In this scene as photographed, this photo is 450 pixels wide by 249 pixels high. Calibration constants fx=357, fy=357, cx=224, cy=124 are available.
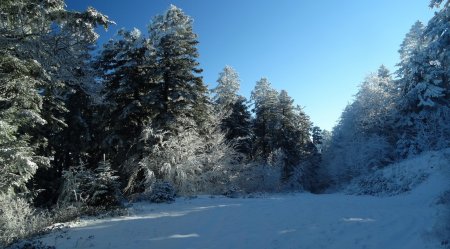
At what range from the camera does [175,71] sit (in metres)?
25.6

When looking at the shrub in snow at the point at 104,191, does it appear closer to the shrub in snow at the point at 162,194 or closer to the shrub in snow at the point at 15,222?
the shrub in snow at the point at 162,194

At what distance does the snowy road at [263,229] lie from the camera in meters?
9.74

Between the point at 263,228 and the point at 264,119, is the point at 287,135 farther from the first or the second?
the point at 263,228

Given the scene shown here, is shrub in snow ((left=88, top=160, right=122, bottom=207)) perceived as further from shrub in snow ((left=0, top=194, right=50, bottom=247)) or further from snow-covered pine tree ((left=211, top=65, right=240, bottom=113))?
snow-covered pine tree ((left=211, top=65, right=240, bottom=113))

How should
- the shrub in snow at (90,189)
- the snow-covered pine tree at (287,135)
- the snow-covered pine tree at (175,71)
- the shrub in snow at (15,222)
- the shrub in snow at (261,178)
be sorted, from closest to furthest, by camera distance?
the shrub in snow at (15,222), the shrub in snow at (90,189), the snow-covered pine tree at (175,71), the shrub in snow at (261,178), the snow-covered pine tree at (287,135)

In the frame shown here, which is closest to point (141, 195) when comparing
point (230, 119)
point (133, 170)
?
point (133, 170)

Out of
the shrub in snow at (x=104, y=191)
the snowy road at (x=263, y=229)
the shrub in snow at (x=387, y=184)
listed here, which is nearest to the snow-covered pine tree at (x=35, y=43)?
the snowy road at (x=263, y=229)

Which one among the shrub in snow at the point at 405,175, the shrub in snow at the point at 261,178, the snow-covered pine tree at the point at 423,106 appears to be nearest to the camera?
the shrub in snow at the point at 405,175

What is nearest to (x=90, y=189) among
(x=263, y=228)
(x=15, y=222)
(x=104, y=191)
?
(x=104, y=191)

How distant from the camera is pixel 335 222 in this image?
11.4 m

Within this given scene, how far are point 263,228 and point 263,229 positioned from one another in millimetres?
118

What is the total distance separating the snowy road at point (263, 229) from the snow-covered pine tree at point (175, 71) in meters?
11.4

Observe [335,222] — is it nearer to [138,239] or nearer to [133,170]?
[138,239]

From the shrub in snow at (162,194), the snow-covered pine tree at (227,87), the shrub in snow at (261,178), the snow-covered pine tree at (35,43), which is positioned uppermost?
the snow-covered pine tree at (227,87)
